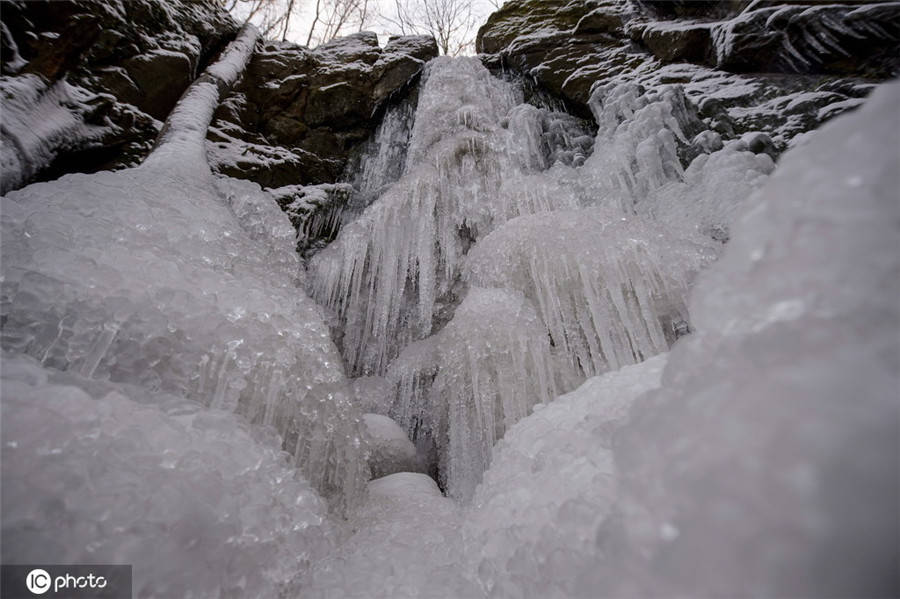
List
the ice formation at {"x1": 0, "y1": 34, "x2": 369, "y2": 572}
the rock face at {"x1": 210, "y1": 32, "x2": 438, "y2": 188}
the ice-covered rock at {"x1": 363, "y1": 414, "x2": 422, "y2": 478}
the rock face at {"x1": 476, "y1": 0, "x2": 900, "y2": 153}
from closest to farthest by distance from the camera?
the ice formation at {"x1": 0, "y1": 34, "x2": 369, "y2": 572} → the ice-covered rock at {"x1": 363, "y1": 414, "x2": 422, "y2": 478} → the rock face at {"x1": 476, "y1": 0, "x2": 900, "y2": 153} → the rock face at {"x1": 210, "y1": 32, "x2": 438, "y2": 188}

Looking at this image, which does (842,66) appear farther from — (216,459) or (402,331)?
(216,459)

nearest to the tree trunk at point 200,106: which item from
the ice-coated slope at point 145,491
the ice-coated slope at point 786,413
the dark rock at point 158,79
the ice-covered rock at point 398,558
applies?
the dark rock at point 158,79

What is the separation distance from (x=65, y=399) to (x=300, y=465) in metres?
0.79

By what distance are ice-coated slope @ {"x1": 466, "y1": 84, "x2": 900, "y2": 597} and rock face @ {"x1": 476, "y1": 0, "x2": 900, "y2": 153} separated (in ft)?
13.9

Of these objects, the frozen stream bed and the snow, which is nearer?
the frozen stream bed

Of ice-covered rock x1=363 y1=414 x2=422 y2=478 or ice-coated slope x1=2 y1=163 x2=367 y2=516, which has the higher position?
ice-coated slope x1=2 y1=163 x2=367 y2=516

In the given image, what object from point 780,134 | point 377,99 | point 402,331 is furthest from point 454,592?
point 377,99

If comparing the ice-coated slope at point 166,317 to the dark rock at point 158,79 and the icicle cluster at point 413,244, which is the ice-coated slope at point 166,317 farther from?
the dark rock at point 158,79

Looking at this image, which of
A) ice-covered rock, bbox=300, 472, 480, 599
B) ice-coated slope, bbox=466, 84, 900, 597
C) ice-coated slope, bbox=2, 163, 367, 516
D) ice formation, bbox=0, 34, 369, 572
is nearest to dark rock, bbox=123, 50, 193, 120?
ice formation, bbox=0, 34, 369, 572

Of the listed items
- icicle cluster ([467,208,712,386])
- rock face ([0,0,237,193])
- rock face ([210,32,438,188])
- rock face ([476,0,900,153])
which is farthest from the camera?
rock face ([210,32,438,188])

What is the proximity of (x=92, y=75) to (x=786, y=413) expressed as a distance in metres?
5.78

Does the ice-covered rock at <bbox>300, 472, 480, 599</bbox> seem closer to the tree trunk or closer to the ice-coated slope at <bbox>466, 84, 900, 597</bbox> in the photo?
the ice-coated slope at <bbox>466, 84, 900, 597</bbox>

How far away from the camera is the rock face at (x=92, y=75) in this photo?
2930 millimetres

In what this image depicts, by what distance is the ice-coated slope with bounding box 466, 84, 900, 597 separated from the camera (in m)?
0.35
